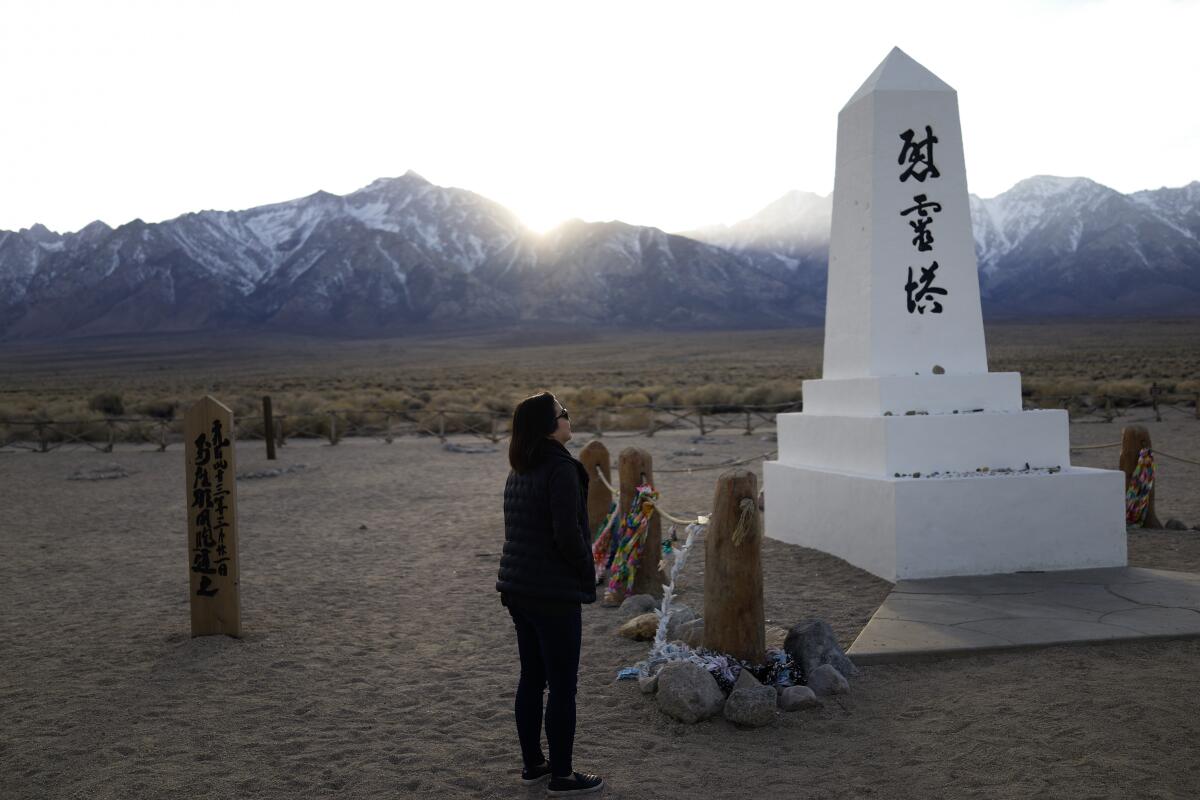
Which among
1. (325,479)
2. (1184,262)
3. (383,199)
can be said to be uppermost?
(383,199)

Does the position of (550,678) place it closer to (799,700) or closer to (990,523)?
(799,700)

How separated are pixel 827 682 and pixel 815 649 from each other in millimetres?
226

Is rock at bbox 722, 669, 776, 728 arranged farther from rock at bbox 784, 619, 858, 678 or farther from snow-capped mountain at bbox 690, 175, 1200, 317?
snow-capped mountain at bbox 690, 175, 1200, 317

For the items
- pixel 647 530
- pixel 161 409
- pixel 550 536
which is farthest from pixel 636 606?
pixel 161 409

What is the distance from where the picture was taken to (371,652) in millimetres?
5895

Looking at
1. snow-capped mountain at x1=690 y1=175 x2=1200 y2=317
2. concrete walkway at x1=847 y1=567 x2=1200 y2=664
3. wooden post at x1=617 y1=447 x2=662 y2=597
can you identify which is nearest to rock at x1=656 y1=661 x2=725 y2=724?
concrete walkway at x1=847 y1=567 x2=1200 y2=664

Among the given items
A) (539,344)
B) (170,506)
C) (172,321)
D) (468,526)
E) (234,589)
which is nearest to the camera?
(234,589)

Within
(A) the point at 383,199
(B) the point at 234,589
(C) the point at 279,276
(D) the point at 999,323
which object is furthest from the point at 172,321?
(B) the point at 234,589

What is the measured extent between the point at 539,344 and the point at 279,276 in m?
64.3

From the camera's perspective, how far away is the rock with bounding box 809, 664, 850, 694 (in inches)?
186

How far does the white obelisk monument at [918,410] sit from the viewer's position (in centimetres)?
686

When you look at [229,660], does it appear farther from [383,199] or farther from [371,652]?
[383,199]

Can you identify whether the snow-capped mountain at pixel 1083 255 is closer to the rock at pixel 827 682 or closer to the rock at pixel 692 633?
the rock at pixel 692 633

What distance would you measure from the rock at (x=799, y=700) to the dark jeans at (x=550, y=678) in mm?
1298
